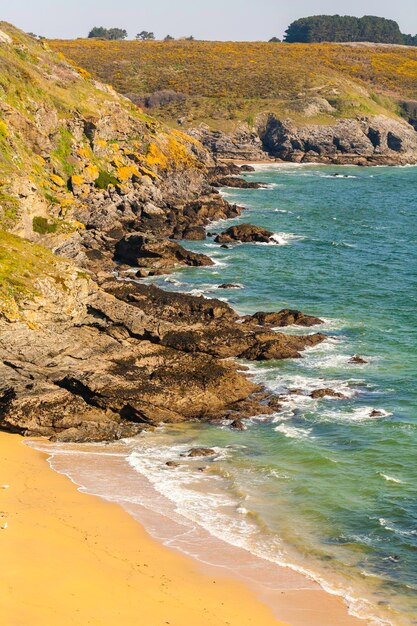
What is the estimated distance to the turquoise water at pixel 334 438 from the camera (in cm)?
2770

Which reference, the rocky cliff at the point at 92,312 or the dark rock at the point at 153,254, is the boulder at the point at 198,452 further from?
the dark rock at the point at 153,254

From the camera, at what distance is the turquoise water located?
27703 mm

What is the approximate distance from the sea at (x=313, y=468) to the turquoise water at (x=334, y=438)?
73 mm

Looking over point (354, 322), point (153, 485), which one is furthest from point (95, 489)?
point (354, 322)

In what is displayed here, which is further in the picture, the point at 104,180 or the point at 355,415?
the point at 104,180

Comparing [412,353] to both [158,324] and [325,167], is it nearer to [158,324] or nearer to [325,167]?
[158,324]

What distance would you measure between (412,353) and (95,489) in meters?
24.5

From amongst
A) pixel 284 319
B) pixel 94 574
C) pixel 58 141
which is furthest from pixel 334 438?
pixel 58 141

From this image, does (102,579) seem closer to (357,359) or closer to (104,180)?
(357,359)

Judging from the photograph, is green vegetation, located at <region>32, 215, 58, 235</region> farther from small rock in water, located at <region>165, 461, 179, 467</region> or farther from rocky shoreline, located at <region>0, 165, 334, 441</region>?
small rock in water, located at <region>165, 461, 179, 467</region>

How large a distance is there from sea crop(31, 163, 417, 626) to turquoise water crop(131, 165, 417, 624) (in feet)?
0.24

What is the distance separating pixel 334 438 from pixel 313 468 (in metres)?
3.25

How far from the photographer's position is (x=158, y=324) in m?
46.2

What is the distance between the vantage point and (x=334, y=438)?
37062 millimetres
